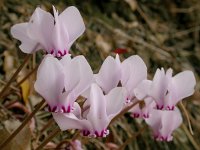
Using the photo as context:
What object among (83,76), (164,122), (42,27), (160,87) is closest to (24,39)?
(42,27)

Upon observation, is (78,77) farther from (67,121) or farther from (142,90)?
(142,90)

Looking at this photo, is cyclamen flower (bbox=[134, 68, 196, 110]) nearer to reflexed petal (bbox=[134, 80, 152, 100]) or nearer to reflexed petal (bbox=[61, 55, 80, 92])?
reflexed petal (bbox=[134, 80, 152, 100])

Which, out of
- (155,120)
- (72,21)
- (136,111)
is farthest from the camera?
(155,120)

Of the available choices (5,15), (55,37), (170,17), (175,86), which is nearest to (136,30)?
(170,17)

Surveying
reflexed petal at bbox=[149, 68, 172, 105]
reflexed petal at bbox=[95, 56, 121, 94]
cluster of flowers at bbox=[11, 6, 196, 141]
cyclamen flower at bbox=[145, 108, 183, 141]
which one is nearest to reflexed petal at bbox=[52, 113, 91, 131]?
cluster of flowers at bbox=[11, 6, 196, 141]

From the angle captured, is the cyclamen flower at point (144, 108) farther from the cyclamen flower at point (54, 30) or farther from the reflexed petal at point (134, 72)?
the cyclamen flower at point (54, 30)
